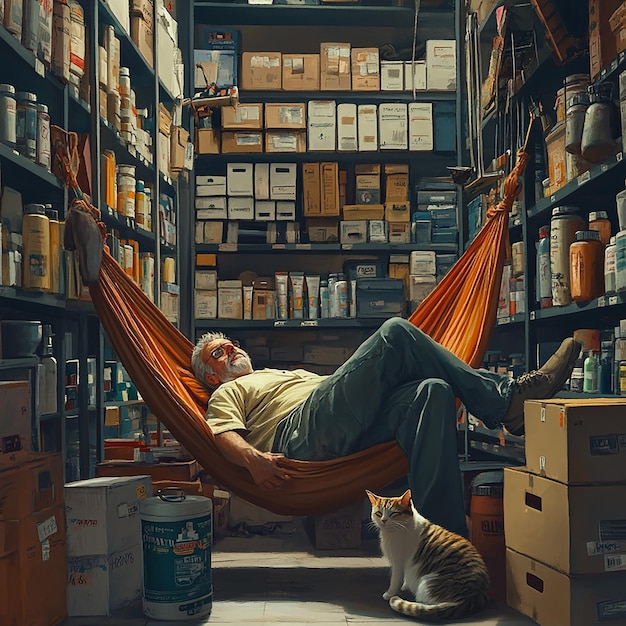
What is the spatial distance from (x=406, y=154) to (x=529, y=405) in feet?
10.0

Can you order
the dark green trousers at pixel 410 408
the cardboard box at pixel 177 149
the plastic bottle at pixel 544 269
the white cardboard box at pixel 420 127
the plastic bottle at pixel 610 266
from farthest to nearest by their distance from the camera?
the white cardboard box at pixel 420 127 < the cardboard box at pixel 177 149 < the plastic bottle at pixel 544 269 < the plastic bottle at pixel 610 266 < the dark green trousers at pixel 410 408

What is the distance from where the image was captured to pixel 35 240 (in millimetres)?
2752

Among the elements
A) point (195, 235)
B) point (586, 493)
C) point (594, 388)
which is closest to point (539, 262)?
point (594, 388)

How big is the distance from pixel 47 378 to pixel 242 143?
239cm

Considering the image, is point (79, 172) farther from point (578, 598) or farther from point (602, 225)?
point (578, 598)

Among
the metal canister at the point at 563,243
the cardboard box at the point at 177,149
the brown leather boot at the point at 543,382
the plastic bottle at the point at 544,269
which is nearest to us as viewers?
the brown leather boot at the point at 543,382

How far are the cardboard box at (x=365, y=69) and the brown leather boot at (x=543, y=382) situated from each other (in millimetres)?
2833

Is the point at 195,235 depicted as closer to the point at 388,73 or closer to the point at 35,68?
the point at 388,73

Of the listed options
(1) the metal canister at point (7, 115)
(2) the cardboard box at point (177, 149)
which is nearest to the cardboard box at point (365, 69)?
(2) the cardboard box at point (177, 149)

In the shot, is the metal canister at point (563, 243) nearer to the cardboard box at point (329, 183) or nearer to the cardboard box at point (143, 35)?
the cardboard box at point (329, 183)

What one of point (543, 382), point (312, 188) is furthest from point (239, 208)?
point (543, 382)

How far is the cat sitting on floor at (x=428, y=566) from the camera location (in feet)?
6.95

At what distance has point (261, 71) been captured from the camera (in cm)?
495

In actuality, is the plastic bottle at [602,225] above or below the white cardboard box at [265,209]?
below
